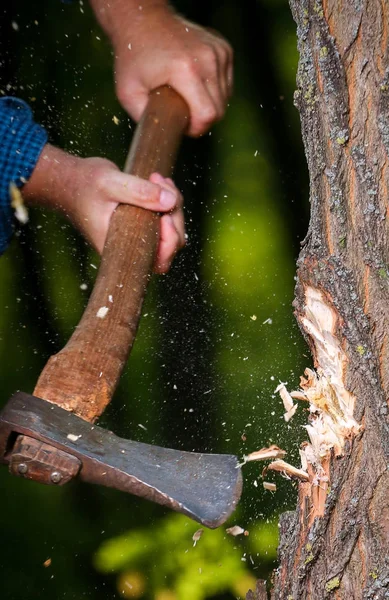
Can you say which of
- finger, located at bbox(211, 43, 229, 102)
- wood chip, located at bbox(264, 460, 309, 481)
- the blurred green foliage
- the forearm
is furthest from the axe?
the blurred green foliage

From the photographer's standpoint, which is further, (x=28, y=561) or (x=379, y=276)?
(x=28, y=561)

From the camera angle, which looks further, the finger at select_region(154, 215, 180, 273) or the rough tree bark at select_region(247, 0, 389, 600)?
the finger at select_region(154, 215, 180, 273)

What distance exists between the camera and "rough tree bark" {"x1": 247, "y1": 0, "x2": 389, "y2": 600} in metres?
0.98

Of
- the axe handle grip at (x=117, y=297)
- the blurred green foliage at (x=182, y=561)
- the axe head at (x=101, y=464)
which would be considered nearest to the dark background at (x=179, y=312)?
the blurred green foliage at (x=182, y=561)

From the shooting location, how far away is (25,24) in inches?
109

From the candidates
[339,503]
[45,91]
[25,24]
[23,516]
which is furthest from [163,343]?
[339,503]

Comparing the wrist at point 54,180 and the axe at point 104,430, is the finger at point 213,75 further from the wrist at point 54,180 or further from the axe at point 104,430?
the axe at point 104,430

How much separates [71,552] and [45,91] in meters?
2.12

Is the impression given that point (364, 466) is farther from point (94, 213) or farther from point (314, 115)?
point (94, 213)

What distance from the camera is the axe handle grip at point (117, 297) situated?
1206mm

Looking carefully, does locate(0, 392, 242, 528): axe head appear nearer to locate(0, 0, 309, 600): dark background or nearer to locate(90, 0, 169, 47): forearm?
locate(90, 0, 169, 47): forearm

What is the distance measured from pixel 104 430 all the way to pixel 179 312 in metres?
1.86

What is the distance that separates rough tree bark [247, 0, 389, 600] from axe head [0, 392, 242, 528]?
7.1 inches

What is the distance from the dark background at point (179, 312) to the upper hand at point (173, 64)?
0.93 metres
